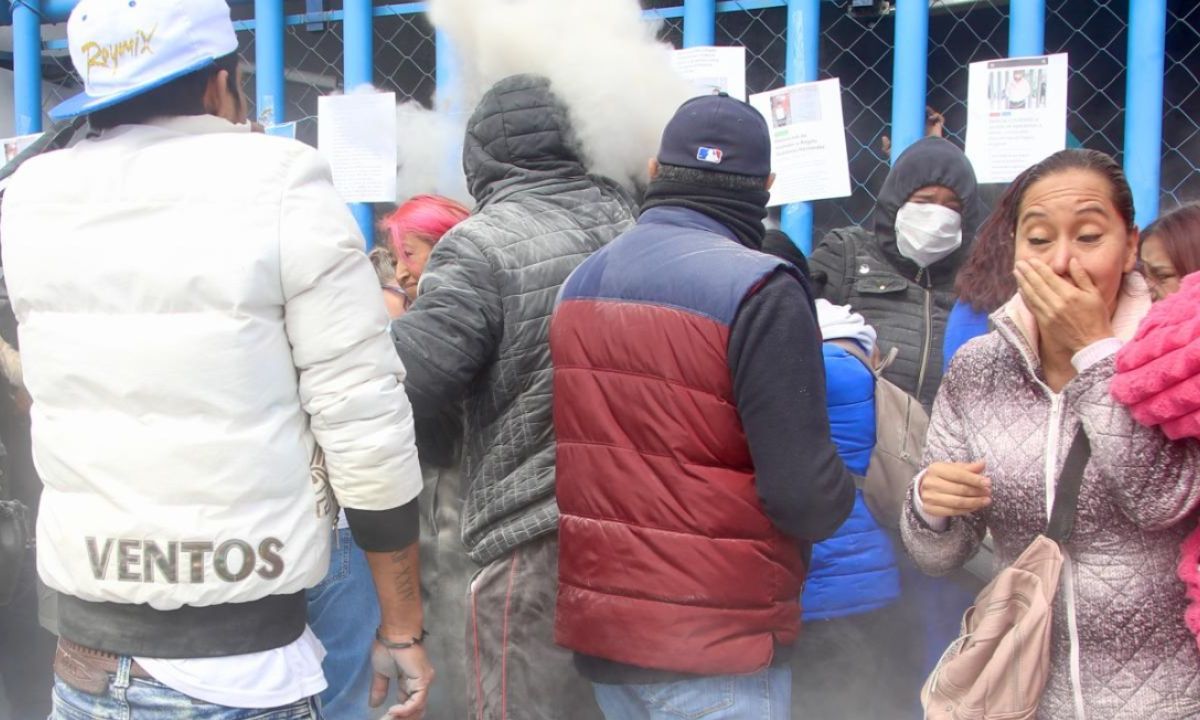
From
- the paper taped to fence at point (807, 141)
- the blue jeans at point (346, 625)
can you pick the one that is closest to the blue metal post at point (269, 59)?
the paper taped to fence at point (807, 141)

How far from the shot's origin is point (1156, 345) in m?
1.48

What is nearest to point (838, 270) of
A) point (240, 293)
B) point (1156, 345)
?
point (1156, 345)

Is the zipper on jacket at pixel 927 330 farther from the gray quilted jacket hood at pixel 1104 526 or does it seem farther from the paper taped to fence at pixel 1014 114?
the gray quilted jacket hood at pixel 1104 526

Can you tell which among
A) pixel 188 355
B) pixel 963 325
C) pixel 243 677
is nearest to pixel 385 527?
pixel 243 677

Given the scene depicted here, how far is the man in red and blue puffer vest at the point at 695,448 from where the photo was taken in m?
1.73

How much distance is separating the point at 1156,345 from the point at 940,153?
61.2 inches

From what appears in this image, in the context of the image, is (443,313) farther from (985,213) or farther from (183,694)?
(985,213)

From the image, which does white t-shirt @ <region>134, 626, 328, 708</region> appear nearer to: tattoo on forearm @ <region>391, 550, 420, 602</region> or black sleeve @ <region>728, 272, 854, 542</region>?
tattoo on forearm @ <region>391, 550, 420, 602</region>

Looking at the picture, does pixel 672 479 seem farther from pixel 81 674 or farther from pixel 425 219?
pixel 425 219

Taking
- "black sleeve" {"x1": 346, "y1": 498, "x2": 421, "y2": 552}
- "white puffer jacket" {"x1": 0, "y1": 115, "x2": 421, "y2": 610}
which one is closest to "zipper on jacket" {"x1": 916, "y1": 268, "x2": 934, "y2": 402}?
"black sleeve" {"x1": 346, "y1": 498, "x2": 421, "y2": 552}

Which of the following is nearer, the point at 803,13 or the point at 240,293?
the point at 240,293

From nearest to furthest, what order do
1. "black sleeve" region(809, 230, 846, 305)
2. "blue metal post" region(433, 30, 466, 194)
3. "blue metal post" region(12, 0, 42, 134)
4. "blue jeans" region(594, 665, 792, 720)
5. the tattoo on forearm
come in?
1. the tattoo on forearm
2. "blue jeans" region(594, 665, 792, 720)
3. "black sleeve" region(809, 230, 846, 305)
4. "blue metal post" region(433, 30, 466, 194)
5. "blue metal post" region(12, 0, 42, 134)

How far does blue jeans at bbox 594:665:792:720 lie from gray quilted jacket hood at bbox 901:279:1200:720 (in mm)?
445

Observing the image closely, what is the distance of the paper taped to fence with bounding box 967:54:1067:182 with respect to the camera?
3082 mm
